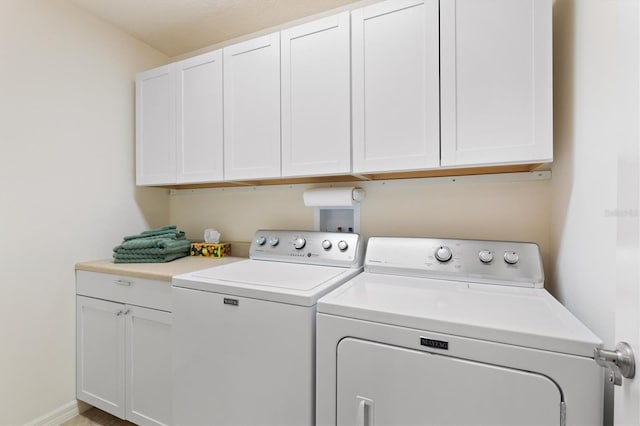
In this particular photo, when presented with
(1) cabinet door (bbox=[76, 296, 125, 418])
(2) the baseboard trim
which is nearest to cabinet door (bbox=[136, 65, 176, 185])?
(1) cabinet door (bbox=[76, 296, 125, 418])

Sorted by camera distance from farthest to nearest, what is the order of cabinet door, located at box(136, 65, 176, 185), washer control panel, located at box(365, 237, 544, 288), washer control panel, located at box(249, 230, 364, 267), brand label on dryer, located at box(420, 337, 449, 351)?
cabinet door, located at box(136, 65, 176, 185)
washer control panel, located at box(249, 230, 364, 267)
washer control panel, located at box(365, 237, 544, 288)
brand label on dryer, located at box(420, 337, 449, 351)

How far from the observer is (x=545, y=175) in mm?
1399

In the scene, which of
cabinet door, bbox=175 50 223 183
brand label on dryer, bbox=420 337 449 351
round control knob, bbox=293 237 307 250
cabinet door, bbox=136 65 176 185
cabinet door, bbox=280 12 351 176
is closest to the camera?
brand label on dryer, bbox=420 337 449 351

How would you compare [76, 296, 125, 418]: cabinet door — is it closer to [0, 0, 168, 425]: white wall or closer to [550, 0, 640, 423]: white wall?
[0, 0, 168, 425]: white wall

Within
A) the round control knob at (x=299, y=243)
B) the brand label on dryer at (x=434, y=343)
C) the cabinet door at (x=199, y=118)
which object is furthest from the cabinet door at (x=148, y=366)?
the brand label on dryer at (x=434, y=343)

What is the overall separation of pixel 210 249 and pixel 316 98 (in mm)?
1244

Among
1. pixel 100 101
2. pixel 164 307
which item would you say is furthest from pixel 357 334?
pixel 100 101

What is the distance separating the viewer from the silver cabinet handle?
0.53 m

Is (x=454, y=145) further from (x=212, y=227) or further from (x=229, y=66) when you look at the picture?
(x=212, y=227)

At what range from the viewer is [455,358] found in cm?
85

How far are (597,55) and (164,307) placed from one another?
6.75ft

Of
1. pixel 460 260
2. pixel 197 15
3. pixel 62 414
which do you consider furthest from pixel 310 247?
pixel 62 414

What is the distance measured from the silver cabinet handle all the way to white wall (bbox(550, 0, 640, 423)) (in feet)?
0.92

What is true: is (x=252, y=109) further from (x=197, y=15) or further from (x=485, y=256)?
(x=485, y=256)
